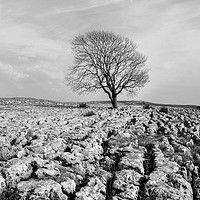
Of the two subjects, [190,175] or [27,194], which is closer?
[27,194]

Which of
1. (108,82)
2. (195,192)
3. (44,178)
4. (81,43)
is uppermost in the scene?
(81,43)

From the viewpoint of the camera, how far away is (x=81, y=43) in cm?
3609

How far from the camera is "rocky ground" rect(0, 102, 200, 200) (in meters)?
9.83

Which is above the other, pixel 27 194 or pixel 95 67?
pixel 95 67

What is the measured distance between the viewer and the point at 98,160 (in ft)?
41.9

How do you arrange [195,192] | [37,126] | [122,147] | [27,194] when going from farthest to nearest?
[37,126] < [122,147] < [195,192] < [27,194]

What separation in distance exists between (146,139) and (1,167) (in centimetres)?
851

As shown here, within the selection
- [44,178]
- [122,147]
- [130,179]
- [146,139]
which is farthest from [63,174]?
[146,139]

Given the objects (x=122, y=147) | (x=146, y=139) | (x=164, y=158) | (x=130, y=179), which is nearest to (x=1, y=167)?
(x=130, y=179)

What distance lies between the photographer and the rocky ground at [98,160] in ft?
32.2

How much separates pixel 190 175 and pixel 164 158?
1.37m

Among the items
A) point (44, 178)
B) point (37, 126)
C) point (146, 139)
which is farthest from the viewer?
point (37, 126)

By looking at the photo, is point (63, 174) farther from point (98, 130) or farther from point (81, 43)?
point (81, 43)

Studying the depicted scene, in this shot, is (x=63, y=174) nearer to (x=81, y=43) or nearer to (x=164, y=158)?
(x=164, y=158)
